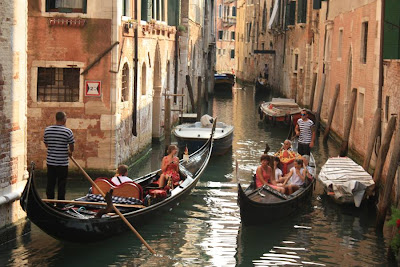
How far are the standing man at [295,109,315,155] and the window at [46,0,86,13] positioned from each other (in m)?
3.77

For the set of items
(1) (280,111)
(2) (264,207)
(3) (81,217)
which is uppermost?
(1) (280,111)

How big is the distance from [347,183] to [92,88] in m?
3.90

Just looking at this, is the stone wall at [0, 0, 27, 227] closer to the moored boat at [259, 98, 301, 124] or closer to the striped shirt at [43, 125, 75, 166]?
the striped shirt at [43, 125, 75, 166]

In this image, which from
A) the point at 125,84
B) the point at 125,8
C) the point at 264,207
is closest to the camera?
the point at 264,207

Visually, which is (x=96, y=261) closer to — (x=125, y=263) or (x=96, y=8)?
(x=125, y=263)

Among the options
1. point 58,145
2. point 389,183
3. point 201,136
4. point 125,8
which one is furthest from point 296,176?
point 201,136

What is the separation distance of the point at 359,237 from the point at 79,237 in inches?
129

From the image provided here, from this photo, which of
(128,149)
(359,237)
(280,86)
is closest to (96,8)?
(128,149)

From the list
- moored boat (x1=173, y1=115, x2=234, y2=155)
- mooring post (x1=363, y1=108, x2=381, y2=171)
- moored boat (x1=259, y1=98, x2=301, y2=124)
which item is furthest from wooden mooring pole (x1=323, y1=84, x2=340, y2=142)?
mooring post (x1=363, y1=108, x2=381, y2=171)

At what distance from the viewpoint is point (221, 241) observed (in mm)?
8805

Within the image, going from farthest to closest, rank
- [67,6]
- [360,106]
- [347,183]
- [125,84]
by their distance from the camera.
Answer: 1. [360,106]
2. [125,84]
3. [67,6]
4. [347,183]

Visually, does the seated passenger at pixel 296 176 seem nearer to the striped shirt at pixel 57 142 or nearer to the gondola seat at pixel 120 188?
the gondola seat at pixel 120 188

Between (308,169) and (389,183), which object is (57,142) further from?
(308,169)

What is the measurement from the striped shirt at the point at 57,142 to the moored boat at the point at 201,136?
20.7ft
